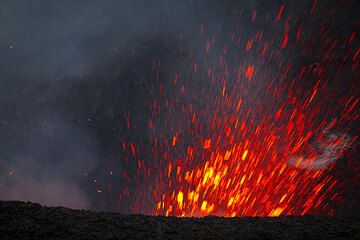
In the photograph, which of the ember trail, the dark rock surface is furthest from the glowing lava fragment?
the dark rock surface

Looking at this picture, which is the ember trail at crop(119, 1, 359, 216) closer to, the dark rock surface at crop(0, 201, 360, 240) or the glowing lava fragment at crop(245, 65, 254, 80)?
the glowing lava fragment at crop(245, 65, 254, 80)

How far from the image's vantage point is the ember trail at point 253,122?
24.0ft

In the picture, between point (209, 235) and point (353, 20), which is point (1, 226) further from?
point (353, 20)

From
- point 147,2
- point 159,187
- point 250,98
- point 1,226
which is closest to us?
point 1,226

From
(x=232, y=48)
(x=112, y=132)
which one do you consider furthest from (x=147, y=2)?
(x=112, y=132)

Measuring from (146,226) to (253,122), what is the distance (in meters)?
7.75

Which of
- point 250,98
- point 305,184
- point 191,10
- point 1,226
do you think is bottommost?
point 1,226

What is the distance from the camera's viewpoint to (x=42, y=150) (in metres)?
10.6

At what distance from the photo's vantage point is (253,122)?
908cm

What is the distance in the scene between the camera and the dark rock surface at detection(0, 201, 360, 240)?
1.58 m

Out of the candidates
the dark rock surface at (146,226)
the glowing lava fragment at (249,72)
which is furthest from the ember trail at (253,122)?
the dark rock surface at (146,226)

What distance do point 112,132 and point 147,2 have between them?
461 cm

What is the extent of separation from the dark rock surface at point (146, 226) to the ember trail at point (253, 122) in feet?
19.6

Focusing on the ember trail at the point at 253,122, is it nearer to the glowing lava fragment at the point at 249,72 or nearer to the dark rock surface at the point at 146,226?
the glowing lava fragment at the point at 249,72
